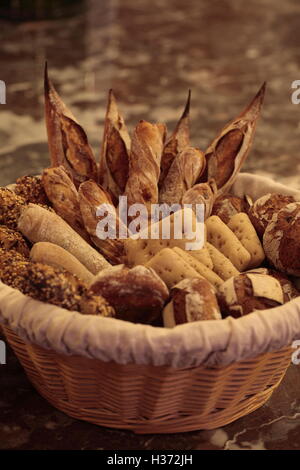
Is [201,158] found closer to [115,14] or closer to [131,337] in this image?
[131,337]

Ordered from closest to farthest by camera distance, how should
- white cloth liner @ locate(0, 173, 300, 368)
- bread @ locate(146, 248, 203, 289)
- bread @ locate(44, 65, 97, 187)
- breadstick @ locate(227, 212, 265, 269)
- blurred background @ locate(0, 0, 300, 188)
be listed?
1. white cloth liner @ locate(0, 173, 300, 368)
2. bread @ locate(146, 248, 203, 289)
3. breadstick @ locate(227, 212, 265, 269)
4. bread @ locate(44, 65, 97, 187)
5. blurred background @ locate(0, 0, 300, 188)

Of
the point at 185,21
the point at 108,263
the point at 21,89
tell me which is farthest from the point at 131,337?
the point at 185,21

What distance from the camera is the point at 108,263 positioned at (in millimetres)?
740

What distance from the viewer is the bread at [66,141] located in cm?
89

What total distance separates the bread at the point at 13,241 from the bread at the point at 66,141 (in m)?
0.15

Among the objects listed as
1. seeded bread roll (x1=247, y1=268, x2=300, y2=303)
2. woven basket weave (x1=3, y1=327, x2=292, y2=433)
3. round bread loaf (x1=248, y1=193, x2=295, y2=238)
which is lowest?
woven basket weave (x1=3, y1=327, x2=292, y2=433)

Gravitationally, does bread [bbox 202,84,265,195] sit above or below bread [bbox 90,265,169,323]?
above

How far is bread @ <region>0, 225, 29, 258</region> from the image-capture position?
742mm

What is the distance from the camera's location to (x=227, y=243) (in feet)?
2.51

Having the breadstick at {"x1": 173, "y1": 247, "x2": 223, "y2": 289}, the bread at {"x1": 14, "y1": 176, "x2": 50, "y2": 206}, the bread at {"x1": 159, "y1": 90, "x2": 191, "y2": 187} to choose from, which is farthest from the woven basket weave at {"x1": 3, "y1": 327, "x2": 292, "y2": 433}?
the bread at {"x1": 159, "y1": 90, "x2": 191, "y2": 187}

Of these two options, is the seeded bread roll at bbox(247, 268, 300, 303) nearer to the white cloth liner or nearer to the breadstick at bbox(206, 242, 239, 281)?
the breadstick at bbox(206, 242, 239, 281)

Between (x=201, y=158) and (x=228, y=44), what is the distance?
1.49 meters

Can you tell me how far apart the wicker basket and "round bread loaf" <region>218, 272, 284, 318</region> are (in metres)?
0.04

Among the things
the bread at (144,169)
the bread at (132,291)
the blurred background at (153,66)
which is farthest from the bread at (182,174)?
the blurred background at (153,66)
